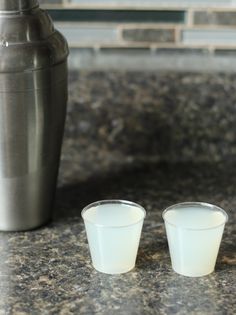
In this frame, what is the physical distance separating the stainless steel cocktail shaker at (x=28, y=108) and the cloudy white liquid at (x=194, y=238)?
17cm

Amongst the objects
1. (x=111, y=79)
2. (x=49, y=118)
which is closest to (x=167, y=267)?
(x=49, y=118)

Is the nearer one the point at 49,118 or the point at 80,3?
the point at 49,118

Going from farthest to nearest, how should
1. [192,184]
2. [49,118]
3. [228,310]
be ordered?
1. [192,184]
2. [49,118]
3. [228,310]

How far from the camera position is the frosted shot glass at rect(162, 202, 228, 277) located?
32.7 inches

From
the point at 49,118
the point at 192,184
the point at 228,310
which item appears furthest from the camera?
the point at 192,184

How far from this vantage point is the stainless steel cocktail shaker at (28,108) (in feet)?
2.87

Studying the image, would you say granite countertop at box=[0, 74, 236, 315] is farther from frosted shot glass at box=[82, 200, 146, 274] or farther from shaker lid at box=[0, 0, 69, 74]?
shaker lid at box=[0, 0, 69, 74]

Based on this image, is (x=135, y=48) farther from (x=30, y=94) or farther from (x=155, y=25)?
(x=30, y=94)

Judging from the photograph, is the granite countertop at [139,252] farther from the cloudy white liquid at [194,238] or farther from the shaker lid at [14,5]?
the shaker lid at [14,5]

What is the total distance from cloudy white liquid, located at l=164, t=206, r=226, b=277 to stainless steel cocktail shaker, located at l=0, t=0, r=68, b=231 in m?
0.17

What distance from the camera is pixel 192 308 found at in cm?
80

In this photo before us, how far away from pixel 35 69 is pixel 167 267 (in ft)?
0.87

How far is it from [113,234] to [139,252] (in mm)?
85

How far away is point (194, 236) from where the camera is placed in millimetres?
827
